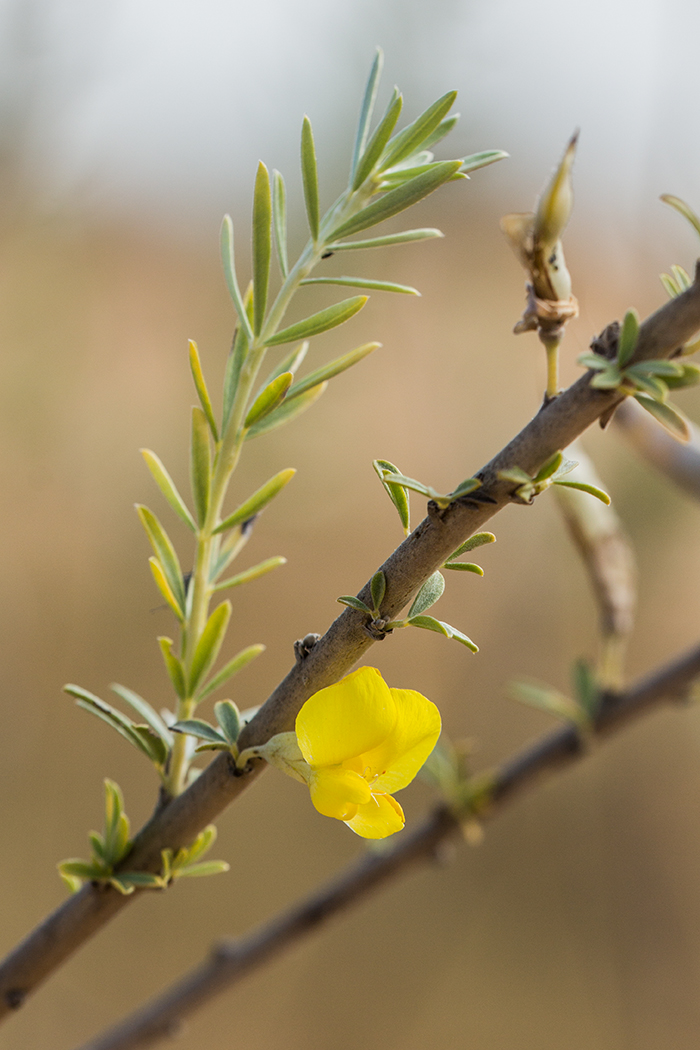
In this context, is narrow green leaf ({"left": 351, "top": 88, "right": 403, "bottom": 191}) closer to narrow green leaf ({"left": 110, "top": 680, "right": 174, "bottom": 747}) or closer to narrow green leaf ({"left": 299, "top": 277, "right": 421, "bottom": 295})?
narrow green leaf ({"left": 299, "top": 277, "right": 421, "bottom": 295})

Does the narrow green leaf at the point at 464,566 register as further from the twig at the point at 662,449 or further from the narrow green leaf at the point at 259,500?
the twig at the point at 662,449

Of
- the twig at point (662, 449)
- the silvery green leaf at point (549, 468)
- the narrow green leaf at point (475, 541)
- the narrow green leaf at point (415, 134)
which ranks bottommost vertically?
the twig at point (662, 449)

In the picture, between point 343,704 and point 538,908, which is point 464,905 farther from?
point 343,704

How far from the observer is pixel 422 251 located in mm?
1230

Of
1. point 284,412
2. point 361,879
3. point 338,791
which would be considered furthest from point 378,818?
point 361,879

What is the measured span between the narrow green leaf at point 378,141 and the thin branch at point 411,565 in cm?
10

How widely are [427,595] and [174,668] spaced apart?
8 centimetres

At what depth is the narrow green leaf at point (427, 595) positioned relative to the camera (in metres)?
0.17

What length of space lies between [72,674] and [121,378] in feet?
1.59

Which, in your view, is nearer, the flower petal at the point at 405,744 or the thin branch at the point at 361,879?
the flower petal at the point at 405,744

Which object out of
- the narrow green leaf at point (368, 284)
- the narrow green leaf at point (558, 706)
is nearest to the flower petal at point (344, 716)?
the narrow green leaf at point (368, 284)

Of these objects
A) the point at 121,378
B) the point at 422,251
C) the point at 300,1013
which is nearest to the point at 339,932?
the point at 300,1013

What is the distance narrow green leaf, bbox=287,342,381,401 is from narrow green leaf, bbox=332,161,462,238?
0.11 ft

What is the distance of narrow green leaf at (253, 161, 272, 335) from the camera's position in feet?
0.66
